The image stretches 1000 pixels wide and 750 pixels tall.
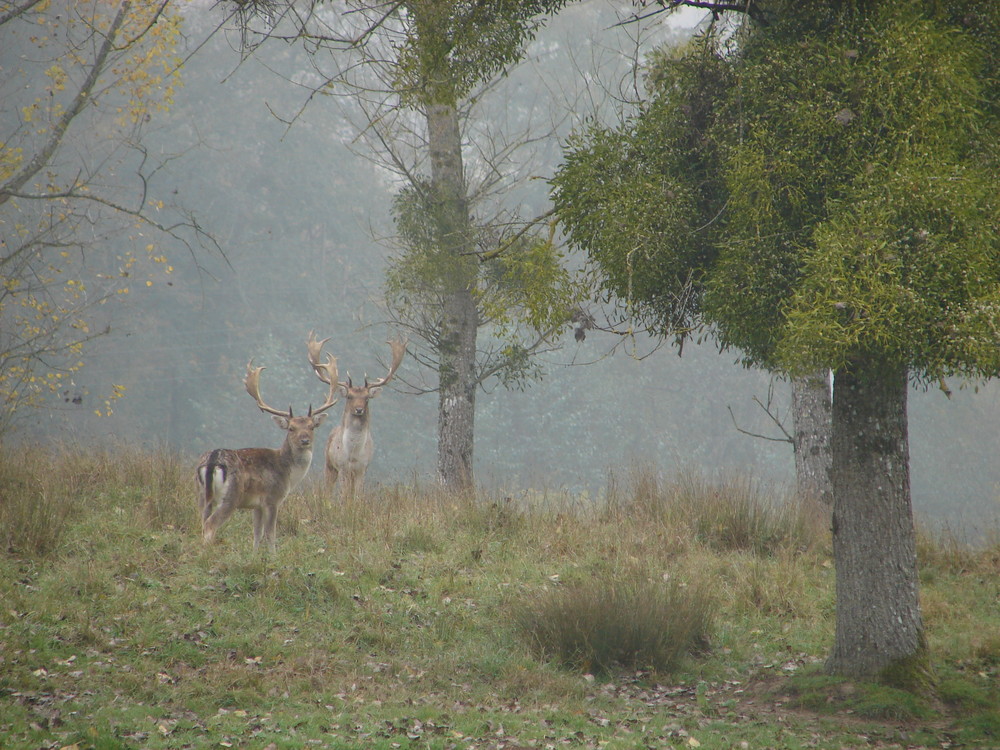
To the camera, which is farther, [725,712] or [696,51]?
[696,51]

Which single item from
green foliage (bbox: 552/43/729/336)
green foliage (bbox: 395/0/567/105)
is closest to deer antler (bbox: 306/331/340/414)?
green foliage (bbox: 395/0/567/105)

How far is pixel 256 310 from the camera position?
130ft

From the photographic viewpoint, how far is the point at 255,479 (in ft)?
32.2

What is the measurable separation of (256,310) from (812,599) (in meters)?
33.5

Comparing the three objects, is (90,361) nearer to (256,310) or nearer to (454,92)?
(256,310)

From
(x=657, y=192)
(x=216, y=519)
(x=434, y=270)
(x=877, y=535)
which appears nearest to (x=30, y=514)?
(x=216, y=519)

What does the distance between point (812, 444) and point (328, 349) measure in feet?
89.0

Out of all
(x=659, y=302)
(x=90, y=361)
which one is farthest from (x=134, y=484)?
(x=90, y=361)

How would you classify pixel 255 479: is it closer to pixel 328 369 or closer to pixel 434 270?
pixel 328 369

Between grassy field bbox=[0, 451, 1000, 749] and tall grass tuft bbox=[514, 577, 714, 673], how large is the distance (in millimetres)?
→ 18

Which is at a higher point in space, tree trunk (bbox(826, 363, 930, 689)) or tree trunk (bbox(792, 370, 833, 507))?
tree trunk (bbox(792, 370, 833, 507))

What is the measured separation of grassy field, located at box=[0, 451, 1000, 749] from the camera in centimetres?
632

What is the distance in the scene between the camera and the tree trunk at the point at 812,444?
1209 centimetres

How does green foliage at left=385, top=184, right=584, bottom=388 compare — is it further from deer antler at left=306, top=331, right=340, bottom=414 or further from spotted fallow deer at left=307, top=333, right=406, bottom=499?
deer antler at left=306, top=331, right=340, bottom=414
